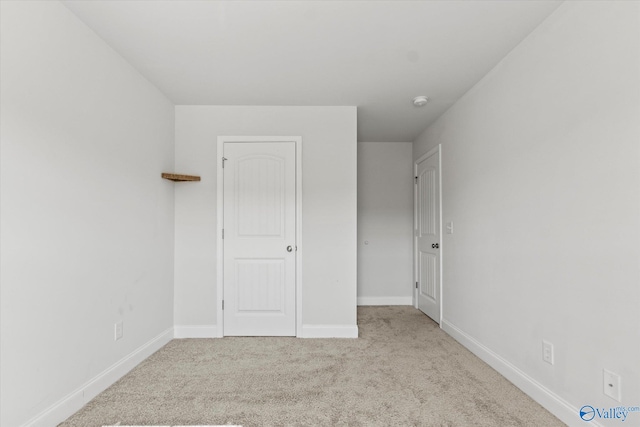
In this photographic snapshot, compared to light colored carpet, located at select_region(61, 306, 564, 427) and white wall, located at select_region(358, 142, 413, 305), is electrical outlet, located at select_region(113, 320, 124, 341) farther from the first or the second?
white wall, located at select_region(358, 142, 413, 305)

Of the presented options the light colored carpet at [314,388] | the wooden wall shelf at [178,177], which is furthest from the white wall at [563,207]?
the wooden wall shelf at [178,177]

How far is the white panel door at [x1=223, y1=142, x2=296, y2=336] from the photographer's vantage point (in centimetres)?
315

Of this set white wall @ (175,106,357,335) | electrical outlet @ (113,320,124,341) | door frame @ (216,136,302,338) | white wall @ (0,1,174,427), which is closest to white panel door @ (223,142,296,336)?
door frame @ (216,136,302,338)

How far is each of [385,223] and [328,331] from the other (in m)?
1.97

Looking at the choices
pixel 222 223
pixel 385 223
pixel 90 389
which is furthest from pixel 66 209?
Result: pixel 385 223

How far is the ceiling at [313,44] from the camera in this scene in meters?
1.78

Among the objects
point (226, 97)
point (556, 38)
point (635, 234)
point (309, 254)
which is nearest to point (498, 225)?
point (635, 234)

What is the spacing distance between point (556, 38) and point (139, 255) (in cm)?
326

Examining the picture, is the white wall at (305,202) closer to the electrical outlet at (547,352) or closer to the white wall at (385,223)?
the white wall at (385,223)

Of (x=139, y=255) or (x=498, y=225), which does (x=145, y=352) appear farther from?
(x=498, y=225)

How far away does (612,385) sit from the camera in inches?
57.1

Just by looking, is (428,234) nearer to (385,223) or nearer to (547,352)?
(385,223)

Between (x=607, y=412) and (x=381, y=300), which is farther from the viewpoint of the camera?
(x=381, y=300)

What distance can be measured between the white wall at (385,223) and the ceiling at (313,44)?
1.53 metres
